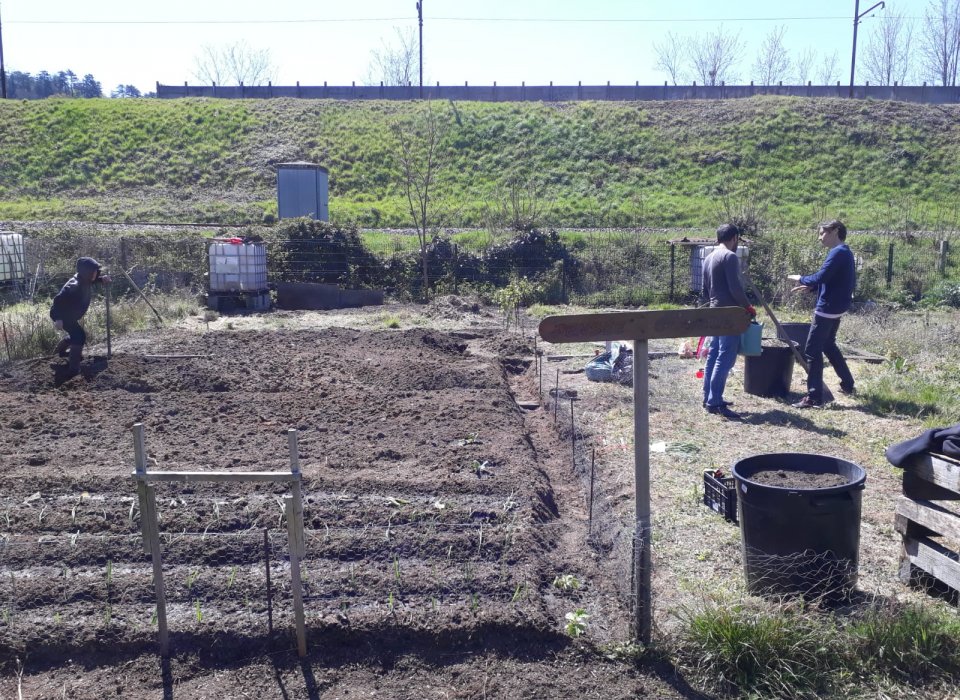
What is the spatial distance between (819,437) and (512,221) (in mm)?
15745

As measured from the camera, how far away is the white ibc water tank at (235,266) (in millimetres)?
16281

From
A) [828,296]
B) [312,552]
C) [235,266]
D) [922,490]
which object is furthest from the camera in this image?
[235,266]

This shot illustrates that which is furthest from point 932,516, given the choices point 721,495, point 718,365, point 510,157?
point 510,157

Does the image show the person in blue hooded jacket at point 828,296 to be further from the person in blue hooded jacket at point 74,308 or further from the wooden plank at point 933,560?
the person in blue hooded jacket at point 74,308

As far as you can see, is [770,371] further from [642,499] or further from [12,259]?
[12,259]

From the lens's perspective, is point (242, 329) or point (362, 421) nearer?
point (362, 421)

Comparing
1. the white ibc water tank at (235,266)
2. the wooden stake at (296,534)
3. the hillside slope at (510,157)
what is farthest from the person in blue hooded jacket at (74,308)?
the hillside slope at (510,157)

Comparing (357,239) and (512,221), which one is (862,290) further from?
(357,239)

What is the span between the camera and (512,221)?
22.2 meters

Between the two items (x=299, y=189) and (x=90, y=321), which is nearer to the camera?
(x=90, y=321)

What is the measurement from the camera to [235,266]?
645 inches

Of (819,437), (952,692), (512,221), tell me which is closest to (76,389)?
(819,437)

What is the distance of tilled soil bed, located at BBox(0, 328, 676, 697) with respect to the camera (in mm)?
3732

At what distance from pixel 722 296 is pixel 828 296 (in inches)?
45.9
